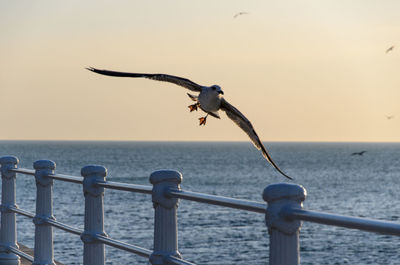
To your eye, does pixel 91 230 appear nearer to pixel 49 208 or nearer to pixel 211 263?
pixel 49 208

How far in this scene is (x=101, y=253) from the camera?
7172mm

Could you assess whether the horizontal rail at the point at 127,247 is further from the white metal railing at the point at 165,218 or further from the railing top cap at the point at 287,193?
the railing top cap at the point at 287,193

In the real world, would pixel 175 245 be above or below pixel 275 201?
below

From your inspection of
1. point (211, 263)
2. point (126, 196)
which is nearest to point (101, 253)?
point (211, 263)

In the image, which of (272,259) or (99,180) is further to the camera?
(99,180)

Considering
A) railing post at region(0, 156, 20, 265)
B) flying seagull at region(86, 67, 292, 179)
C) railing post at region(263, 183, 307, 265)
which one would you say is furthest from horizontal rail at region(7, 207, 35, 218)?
railing post at region(263, 183, 307, 265)

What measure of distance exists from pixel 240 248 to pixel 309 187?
72982mm

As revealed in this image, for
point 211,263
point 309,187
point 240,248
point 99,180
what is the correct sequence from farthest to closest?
point 309,187, point 240,248, point 211,263, point 99,180

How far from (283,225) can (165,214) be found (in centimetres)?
174

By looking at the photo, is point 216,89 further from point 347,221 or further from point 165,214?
point 347,221

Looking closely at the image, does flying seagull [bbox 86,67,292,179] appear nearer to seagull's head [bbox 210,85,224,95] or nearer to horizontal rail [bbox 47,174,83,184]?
seagull's head [bbox 210,85,224,95]

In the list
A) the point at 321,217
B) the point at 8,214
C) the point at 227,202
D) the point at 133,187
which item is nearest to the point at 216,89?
the point at 8,214

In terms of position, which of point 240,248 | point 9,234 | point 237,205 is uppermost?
point 237,205

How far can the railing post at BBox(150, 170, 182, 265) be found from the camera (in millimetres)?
5547
